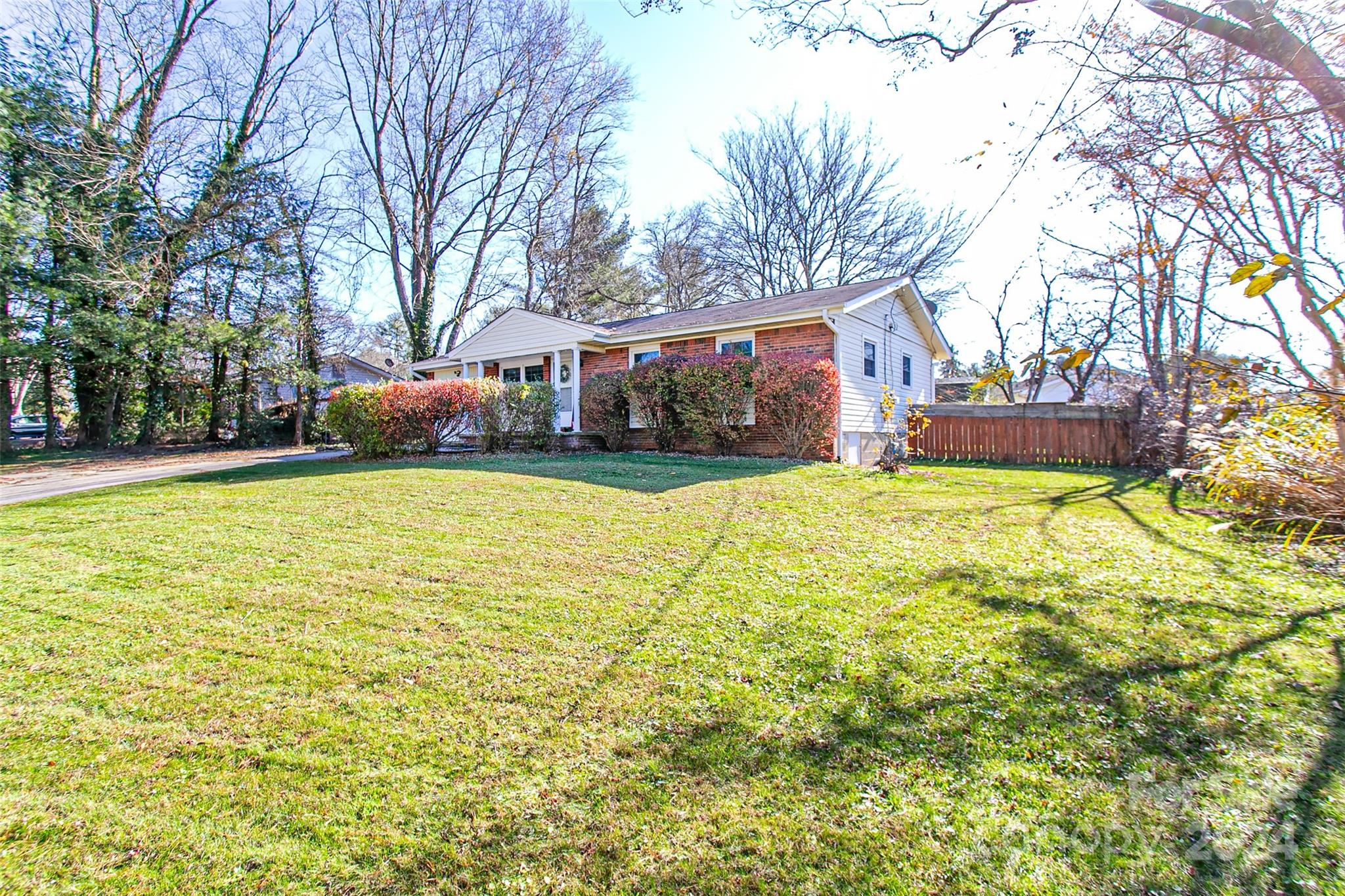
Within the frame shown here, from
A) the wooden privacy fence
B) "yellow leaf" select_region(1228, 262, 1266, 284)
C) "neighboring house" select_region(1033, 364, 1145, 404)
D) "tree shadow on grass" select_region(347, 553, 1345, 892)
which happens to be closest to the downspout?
the wooden privacy fence

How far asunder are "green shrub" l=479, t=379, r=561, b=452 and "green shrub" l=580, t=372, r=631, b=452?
0.90 m

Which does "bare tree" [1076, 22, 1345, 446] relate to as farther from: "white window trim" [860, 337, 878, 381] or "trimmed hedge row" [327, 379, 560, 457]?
"trimmed hedge row" [327, 379, 560, 457]

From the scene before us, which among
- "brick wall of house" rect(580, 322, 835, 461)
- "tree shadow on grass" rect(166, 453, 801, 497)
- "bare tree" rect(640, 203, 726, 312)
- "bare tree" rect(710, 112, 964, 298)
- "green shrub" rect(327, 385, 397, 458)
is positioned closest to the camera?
"tree shadow on grass" rect(166, 453, 801, 497)

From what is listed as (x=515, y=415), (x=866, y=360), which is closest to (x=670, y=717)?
(x=515, y=415)

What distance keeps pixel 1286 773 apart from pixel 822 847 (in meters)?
1.75

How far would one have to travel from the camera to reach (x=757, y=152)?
24859mm

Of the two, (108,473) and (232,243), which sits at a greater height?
(232,243)

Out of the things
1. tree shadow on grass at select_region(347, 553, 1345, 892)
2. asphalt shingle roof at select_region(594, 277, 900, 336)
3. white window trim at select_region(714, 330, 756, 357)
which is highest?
asphalt shingle roof at select_region(594, 277, 900, 336)

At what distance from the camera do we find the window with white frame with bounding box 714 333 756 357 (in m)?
12.6

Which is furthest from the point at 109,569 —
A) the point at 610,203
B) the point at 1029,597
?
the point at 610,203

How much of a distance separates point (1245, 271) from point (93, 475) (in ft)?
49.0

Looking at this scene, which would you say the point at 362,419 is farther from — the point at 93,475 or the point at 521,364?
the point at 521,364

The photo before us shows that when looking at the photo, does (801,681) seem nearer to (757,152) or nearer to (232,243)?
(232,243)

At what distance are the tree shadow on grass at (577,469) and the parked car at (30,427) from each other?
880 inches
